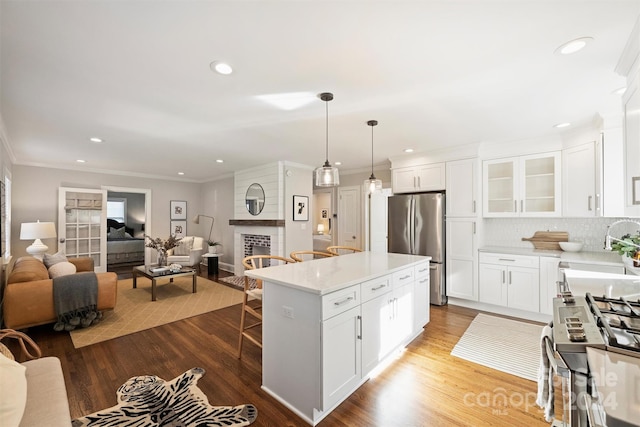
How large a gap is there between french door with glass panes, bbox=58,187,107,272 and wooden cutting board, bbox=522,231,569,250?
27.1 feet

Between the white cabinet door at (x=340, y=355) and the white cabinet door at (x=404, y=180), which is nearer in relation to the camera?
the white cabinet door at (x=340, y=355)

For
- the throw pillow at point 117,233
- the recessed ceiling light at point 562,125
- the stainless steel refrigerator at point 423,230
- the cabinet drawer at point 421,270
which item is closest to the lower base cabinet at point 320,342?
the cabinet drawer at point 421,270

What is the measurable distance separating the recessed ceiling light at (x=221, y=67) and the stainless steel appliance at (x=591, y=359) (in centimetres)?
233

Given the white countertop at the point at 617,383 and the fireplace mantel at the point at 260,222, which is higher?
the fireplace mantel at the point at 260,222

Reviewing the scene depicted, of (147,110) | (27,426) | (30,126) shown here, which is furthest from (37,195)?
(27,426)

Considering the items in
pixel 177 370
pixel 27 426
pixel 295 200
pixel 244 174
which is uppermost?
pixel 244 174

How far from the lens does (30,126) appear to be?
321 cm

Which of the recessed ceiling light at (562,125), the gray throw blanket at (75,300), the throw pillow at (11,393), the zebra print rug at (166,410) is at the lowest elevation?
the zebra print rug at (166,410)

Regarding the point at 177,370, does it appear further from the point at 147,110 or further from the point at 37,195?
the point at 37,195

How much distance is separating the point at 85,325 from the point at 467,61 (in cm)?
470

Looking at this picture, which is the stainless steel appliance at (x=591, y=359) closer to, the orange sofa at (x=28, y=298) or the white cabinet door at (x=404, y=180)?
the white cabinet door at (x=404, y=180)

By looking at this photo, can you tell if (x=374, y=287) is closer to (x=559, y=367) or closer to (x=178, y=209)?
(x=559, y=367)

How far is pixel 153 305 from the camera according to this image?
4.08 m

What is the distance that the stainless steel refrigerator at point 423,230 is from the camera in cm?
415
